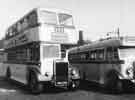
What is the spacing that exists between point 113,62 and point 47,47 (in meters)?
3.84

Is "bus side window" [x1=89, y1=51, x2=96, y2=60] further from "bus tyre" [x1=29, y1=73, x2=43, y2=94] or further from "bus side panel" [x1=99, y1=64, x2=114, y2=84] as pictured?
"bus tyre" [x1=29, y1=73, x2=43, y2=94]

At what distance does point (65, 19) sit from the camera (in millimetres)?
11852

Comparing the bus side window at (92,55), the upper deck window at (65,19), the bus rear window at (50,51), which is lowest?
the bus side window at (92,55)

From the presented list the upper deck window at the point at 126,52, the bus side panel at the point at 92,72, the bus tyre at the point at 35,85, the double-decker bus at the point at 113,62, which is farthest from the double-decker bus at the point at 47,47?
the upper deck window at the point at 126,52

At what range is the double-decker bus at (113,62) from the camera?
10453 mm

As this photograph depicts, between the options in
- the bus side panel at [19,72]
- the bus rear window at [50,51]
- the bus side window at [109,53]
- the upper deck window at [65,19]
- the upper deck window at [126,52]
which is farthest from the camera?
the bus side panel at [19,72]

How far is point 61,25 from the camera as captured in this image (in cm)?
1160

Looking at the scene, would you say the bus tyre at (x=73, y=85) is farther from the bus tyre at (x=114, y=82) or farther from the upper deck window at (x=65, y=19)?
the upper deck window at (x=65, y=19)

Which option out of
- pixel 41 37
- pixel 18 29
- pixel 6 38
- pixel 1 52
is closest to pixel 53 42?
pixel 41 37

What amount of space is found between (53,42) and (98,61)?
3545mm

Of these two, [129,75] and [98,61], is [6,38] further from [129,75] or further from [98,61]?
[129,75]

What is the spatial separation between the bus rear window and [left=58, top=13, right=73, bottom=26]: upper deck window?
163cm

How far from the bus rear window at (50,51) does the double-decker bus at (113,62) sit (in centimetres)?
105

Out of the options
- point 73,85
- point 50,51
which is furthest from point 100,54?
point 50,51
